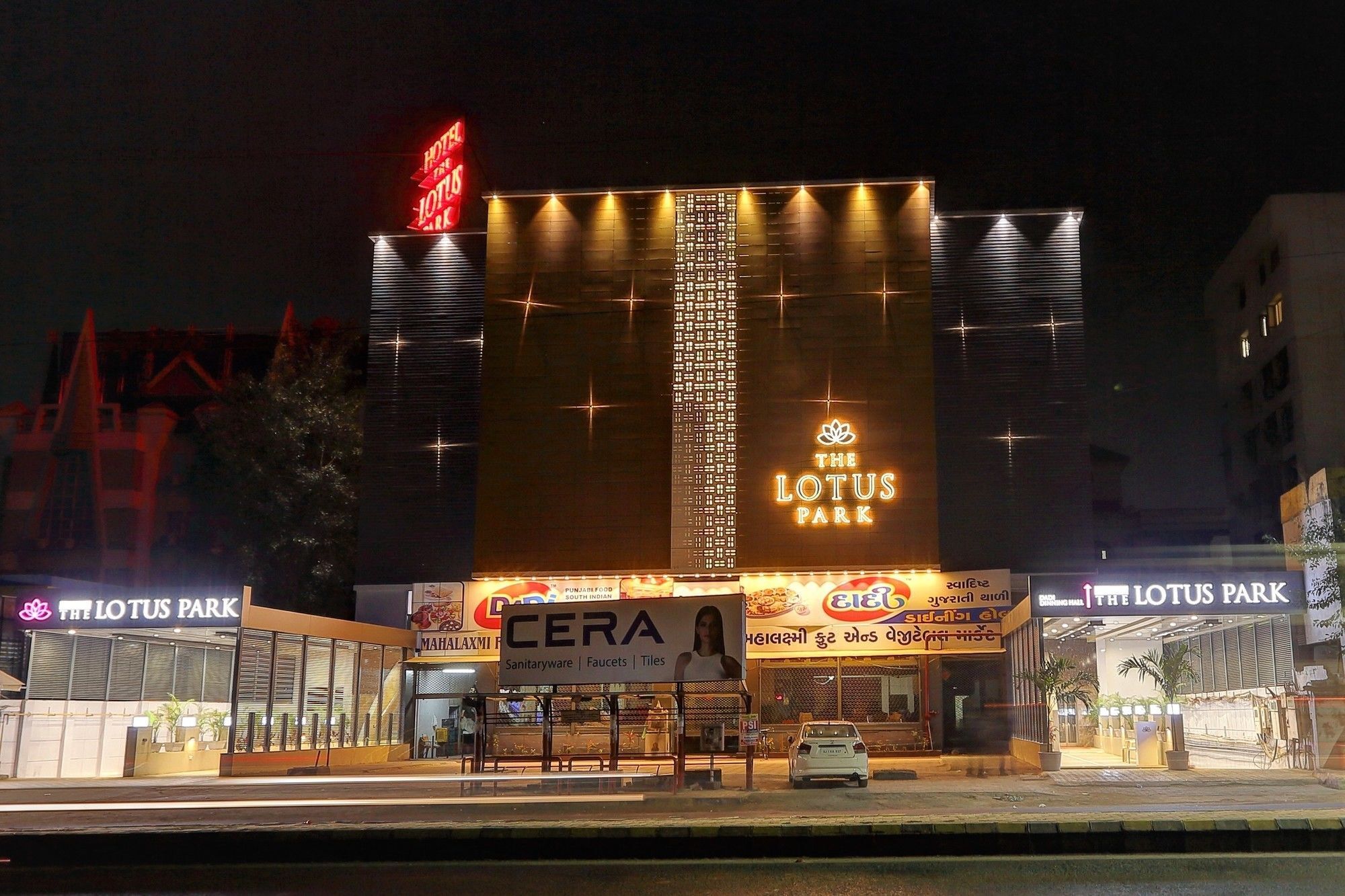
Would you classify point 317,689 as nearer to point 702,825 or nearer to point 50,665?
point 50,665

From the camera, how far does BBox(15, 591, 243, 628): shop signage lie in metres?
24.0

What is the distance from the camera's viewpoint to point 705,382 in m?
32.3

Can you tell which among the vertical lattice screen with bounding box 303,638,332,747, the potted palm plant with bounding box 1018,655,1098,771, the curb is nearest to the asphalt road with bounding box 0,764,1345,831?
the curb

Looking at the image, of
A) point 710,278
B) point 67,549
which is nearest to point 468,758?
point 710,278

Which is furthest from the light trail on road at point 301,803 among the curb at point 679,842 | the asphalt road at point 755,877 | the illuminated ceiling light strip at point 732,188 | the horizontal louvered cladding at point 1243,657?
the illuminated ceiling light strip at point 732,188

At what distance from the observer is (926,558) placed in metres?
30.7

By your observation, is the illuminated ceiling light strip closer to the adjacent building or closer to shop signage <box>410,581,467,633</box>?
shop signage <box>410,581,467,633</box>

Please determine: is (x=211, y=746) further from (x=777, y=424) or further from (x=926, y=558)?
(x=926, y=558)

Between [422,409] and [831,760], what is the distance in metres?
18.7

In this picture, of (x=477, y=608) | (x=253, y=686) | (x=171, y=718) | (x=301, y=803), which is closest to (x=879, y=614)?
(x=477, y=608)

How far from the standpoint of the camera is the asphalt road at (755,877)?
31.5ft

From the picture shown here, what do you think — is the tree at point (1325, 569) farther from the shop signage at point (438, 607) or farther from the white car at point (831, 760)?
the shop signage at point (438, 607)

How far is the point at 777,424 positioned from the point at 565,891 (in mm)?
22536

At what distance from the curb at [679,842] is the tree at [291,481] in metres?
26.0
